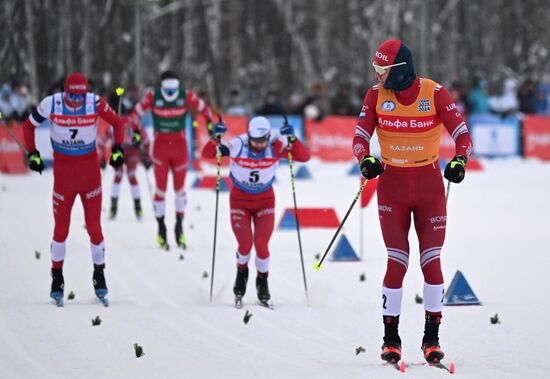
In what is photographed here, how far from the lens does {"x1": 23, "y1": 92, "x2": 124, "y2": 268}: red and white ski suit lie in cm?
1095

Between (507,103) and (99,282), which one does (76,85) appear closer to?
(99,282)

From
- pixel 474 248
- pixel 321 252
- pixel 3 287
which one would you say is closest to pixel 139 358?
pixel 3 287

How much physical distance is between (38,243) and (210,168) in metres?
13.0

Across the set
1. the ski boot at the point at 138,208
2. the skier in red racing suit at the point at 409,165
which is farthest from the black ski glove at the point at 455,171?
the ski boot at the point at 138,208

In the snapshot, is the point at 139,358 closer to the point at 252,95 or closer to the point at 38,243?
the point at 38,243

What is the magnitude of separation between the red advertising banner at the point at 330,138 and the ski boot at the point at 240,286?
17.8 m

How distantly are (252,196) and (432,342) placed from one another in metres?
3.38

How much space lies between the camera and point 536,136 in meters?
29.8

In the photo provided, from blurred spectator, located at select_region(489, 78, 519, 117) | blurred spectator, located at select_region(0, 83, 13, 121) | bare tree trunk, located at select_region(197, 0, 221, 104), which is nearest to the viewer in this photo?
blurred spectator, located at select_region(0, 83, 13, 121)

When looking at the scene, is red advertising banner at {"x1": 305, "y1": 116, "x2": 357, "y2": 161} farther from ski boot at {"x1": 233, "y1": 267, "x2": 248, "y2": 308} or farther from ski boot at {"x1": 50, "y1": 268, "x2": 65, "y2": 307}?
ski boot at {"x1": 50, "y1": 268, "x2": 65, "y2": 307}

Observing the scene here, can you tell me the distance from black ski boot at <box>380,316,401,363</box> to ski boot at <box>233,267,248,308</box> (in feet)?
9.01

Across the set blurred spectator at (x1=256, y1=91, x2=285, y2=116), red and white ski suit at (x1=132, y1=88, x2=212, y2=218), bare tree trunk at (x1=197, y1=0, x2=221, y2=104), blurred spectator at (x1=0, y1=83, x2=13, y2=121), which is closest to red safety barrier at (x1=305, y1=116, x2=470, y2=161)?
blurred spectator at (x1=256, y1=91, x2=285, y2=116)

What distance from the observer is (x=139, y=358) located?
866cm

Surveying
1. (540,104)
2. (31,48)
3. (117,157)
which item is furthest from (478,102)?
(117,157)
